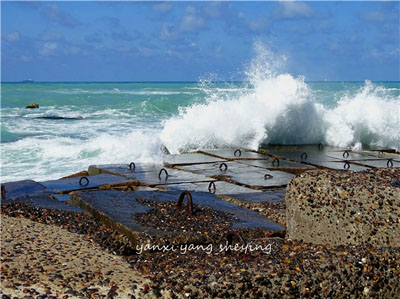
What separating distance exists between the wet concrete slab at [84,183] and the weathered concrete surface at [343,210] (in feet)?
9.17

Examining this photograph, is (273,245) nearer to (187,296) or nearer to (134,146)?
(187,296)

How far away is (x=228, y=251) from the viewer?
2.61 metres

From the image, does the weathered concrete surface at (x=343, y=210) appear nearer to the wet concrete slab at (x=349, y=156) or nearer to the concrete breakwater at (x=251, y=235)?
the concrete breakwater at (x=251, y=235)

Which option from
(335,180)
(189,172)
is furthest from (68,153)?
(335,180)

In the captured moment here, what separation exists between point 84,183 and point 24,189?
0.76 metres

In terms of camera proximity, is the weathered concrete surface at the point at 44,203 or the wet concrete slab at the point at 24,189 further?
the wet concrete slab at the point at 24,189

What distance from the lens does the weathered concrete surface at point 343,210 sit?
271cm

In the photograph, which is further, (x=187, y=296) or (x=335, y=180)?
(x=335, y=180)

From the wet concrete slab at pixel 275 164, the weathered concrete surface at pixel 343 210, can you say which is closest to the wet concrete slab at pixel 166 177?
the wet concrete slab at pixel 275 164

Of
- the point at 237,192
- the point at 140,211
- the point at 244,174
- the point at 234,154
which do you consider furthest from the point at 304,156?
the point at 140,211

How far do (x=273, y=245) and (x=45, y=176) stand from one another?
6225 mm

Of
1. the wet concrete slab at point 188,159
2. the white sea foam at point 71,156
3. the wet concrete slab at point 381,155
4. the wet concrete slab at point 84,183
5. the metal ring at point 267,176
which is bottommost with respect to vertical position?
the white sea foam at point 71,156

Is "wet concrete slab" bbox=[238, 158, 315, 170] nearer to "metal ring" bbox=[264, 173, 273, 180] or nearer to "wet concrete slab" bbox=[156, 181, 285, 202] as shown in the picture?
"metal ring" bbox=[264, 173, 273, 180]

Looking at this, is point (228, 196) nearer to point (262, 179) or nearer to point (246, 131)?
point (262, 179)
